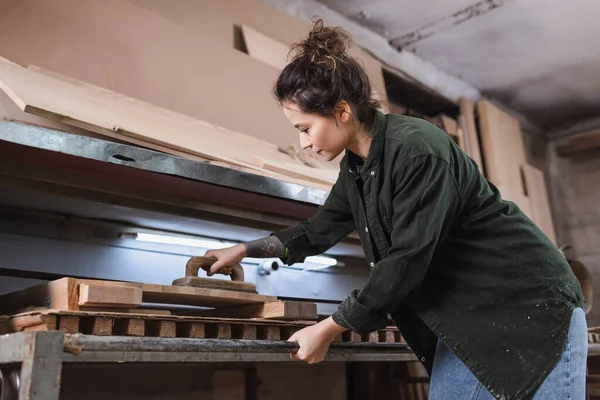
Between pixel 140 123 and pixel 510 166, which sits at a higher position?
pixel 510 166

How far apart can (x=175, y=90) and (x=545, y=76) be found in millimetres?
2819

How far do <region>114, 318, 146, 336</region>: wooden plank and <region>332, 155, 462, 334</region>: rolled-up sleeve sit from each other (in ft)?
1.37

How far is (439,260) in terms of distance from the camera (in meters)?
1.42

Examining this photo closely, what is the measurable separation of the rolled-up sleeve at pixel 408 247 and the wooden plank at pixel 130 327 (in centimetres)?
42

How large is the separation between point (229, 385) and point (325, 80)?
3.83 feet

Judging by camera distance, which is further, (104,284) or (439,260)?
(439,260)

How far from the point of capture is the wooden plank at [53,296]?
1284mm

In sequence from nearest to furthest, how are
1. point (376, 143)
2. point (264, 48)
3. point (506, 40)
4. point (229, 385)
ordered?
point (376, 143) < point (229, 385) < point (264, 48) < point (506, 40)

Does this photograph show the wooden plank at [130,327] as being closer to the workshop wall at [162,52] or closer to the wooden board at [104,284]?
the wooden board at [104,284]

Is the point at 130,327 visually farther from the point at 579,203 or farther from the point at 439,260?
the point at 579,203

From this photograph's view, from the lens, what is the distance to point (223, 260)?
1.68 m

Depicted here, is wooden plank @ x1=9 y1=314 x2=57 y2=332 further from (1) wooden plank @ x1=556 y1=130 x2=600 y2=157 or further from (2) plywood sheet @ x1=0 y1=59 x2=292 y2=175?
(1) wooden plank @ x1=556 y1=130 x2=600 y2=157

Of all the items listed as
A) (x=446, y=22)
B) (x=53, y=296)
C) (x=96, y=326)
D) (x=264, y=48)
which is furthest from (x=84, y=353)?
(x=446, y=22)

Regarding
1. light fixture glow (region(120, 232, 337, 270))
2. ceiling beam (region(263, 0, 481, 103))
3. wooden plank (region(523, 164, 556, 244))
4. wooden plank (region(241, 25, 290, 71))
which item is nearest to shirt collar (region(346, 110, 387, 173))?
light fixture glow (region(120, 232, 337, 270))
